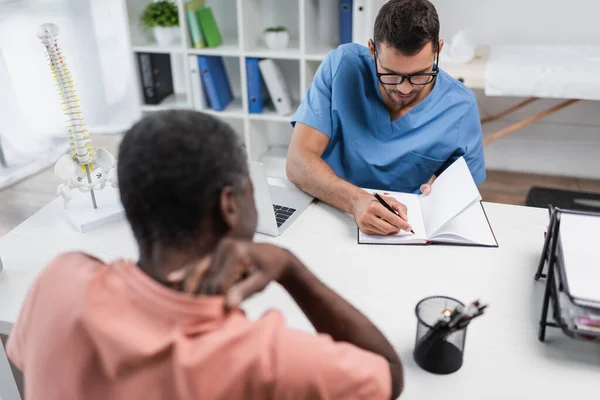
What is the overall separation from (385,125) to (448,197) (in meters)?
0.38

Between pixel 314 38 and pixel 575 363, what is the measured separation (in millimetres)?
2176

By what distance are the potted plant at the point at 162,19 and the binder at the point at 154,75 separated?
128mm

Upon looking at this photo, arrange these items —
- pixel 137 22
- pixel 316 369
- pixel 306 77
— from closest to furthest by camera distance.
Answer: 1. pixel 316 369
2. pixel 306 77
3. pixel 137 22

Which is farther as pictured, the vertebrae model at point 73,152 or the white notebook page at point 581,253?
the vertebrae model at point 73,152

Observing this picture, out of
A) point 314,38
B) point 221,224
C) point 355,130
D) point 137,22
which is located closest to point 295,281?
point 221,224

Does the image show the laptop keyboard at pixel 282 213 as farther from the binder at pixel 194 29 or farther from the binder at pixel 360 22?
the binder at pixel 194 29

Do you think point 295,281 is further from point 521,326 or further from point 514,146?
point 514,146

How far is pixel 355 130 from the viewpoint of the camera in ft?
5.18

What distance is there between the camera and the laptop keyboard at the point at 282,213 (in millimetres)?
1325

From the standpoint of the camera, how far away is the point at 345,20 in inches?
101

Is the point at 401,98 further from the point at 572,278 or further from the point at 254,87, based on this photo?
the point at 254,87

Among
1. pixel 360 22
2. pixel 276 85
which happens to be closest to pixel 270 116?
pixel 276 85

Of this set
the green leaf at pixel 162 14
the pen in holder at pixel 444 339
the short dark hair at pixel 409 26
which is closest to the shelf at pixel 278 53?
the green leaf at pixel 162 14

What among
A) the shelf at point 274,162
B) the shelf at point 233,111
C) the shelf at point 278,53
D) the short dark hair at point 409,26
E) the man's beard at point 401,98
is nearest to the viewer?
the short dark hair at point 409,26
